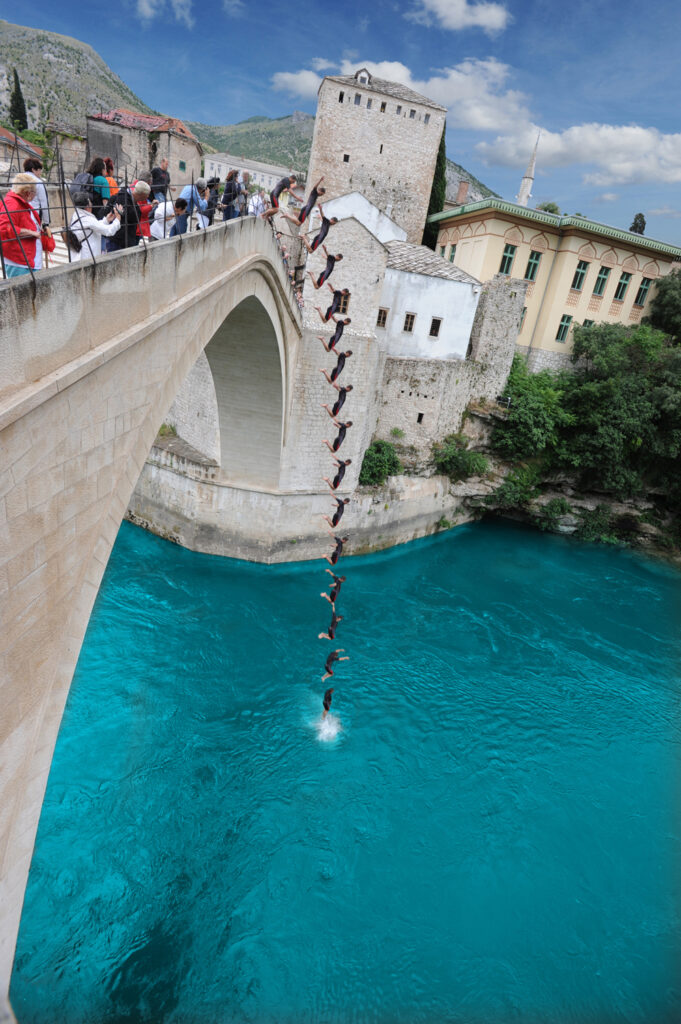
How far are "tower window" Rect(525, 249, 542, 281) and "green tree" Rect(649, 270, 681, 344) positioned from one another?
182 inches

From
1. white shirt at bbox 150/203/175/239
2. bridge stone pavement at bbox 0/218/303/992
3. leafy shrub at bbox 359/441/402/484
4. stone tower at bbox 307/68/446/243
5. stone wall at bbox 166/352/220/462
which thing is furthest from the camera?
stone tower at bbox 307/68/446/243

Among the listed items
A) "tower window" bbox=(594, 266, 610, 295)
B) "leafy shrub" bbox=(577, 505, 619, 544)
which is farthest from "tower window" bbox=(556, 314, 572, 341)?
"leafy shrub" bbox=(577, 505, 619, 544)

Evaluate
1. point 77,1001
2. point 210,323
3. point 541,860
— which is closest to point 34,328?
point 210,323

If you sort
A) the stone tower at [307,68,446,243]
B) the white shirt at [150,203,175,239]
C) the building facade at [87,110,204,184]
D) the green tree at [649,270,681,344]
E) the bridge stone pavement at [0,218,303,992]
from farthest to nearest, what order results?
the building facade at [87,110,204,184] < the stone tower at [307,68,446,243] < the green tree at [649,270,681,344] < the white shirt at [150,203,175,239] < the bridge stone pavement at [0,218,303,992]

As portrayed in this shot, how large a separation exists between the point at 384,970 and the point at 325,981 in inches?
29.2

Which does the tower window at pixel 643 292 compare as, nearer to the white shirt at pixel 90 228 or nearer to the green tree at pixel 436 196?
the green tree at pixel 436 196

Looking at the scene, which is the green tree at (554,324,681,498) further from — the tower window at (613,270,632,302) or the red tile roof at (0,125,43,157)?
the red tile roof at (0,125,43,157)

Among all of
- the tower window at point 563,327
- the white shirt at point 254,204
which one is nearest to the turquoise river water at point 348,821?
the white shirt at point 254,204

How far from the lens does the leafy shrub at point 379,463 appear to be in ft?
50.1

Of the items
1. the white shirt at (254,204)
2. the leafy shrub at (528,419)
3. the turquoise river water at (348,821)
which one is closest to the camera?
the turquoise river water at (348,821)

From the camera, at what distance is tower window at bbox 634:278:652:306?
815 inches

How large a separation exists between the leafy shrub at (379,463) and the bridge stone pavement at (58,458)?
33.7 feet

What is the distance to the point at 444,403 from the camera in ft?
53.6

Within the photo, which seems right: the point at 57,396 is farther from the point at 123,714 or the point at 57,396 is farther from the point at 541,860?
the point at 541,860
